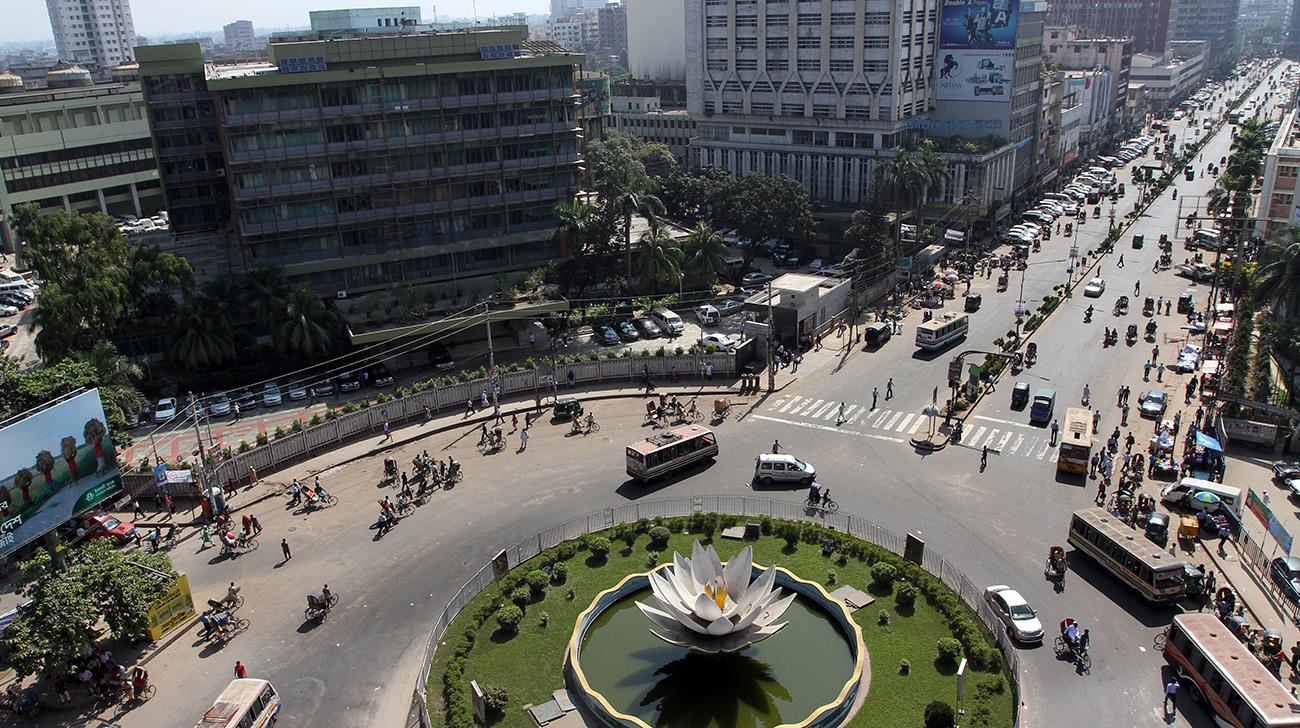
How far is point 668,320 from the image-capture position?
8212 cm

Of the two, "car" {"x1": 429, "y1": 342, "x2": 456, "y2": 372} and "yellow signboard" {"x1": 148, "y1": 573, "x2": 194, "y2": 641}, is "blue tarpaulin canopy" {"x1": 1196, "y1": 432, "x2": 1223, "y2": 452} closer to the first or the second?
"car" {"x1": 429, "y1": 342, "x2": 456, "y2": 372}

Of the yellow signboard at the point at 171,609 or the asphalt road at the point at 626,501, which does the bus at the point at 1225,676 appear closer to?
the asphalt road at the point at 626,501

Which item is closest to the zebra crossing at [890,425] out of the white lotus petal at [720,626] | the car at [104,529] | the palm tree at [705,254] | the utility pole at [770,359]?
the utility pole at [770,359]

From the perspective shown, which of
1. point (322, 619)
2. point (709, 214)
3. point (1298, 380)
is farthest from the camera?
point (709, 214)

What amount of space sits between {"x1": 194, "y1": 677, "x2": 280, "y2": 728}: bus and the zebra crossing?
121 ft

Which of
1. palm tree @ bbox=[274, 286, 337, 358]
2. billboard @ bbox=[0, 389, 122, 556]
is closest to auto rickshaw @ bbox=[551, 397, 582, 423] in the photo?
palm tree @ bbox=[274, 286, 337, 358]

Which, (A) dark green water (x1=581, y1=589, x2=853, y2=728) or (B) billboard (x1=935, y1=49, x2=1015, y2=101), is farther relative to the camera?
(B) billboard (x1=935, y1=49, x2=1015, y2=101)

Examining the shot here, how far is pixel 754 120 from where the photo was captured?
416 feet

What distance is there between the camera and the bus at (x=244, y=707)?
3275cm

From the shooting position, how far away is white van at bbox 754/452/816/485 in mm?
52344

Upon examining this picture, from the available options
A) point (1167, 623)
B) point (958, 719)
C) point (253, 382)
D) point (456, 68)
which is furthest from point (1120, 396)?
point (253, 382)

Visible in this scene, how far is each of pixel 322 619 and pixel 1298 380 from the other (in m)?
69.6

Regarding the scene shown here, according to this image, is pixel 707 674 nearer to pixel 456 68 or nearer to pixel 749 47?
pixel 456 68

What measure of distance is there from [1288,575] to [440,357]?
2300 inches
